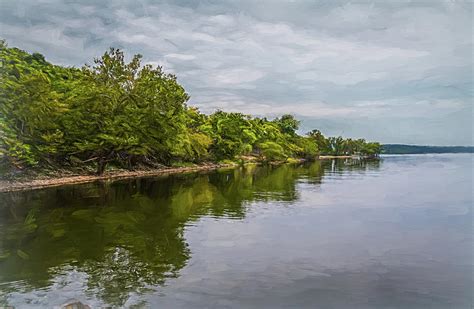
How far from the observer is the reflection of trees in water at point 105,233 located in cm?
912

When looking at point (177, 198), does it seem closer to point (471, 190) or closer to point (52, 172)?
point (52, 172)

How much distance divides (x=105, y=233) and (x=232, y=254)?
194 inches

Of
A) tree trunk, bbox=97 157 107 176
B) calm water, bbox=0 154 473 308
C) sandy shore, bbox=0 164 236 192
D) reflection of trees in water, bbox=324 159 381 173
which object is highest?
tree trunk, bbox=97 157 107 176

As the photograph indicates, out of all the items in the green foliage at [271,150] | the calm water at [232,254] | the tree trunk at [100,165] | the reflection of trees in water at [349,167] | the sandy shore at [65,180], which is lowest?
the calm water at [232,254]

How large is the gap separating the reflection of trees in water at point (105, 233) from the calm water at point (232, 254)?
A: 0.14ft

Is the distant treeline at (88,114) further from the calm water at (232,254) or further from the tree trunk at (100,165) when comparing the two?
the calm water at (232,254)

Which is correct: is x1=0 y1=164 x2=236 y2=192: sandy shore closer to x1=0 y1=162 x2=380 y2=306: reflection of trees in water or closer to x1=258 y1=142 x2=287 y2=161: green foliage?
x1=0 y1=162 x2=380 y2=306: reflection of trees in water

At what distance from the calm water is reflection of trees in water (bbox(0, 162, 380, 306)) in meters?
0.04

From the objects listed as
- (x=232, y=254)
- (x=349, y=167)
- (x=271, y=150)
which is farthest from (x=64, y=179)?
(x=271, y=150)

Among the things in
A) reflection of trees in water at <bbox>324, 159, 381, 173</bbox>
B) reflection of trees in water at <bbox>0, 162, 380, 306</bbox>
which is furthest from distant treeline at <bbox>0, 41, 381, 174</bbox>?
reflection of trees in water at <bbox>324, 159, 381, 173</bbox>

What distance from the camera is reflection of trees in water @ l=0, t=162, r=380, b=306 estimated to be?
29.9ft

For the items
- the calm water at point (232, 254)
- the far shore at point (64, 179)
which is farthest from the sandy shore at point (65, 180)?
the calm water at point (232, 254)

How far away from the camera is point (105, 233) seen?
13.7m

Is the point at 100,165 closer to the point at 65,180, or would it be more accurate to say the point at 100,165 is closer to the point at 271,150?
the point at 65,180
